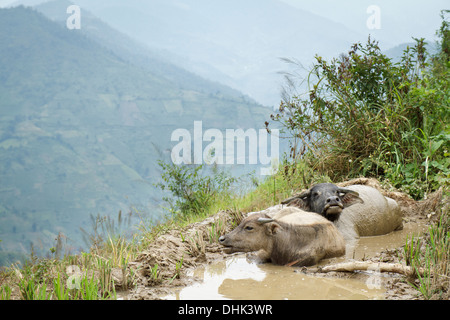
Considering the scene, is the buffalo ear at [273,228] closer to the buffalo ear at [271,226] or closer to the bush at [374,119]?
the buffalo ear at [271,226]

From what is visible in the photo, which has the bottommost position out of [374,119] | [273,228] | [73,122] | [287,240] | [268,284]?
[268,284]

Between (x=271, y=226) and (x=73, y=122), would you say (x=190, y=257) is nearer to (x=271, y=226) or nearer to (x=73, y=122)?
(x=271, y=226)

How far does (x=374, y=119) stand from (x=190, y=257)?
4.58 m

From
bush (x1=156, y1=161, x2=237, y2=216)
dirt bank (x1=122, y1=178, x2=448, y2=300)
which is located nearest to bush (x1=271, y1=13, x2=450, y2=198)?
dirt bank (x1=122, y1=178, x2=448, y2=300)

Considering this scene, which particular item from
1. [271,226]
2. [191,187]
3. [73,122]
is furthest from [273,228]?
[73,122]

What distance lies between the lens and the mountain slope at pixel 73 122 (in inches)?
4552

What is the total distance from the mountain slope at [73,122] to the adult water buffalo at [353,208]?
93.0 meters

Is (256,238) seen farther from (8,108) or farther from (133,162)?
(8,108)

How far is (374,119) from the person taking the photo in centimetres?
791

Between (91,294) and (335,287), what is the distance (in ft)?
6.10

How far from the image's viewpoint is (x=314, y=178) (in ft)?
25.0

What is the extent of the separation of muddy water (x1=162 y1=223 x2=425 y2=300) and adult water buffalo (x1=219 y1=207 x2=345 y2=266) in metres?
0.11

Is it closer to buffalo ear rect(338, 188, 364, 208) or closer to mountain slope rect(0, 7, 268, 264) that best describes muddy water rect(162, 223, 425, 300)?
buffalo ear rect(338, 188, 364, 208)

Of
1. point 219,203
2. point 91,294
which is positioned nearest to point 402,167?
point 219,203
